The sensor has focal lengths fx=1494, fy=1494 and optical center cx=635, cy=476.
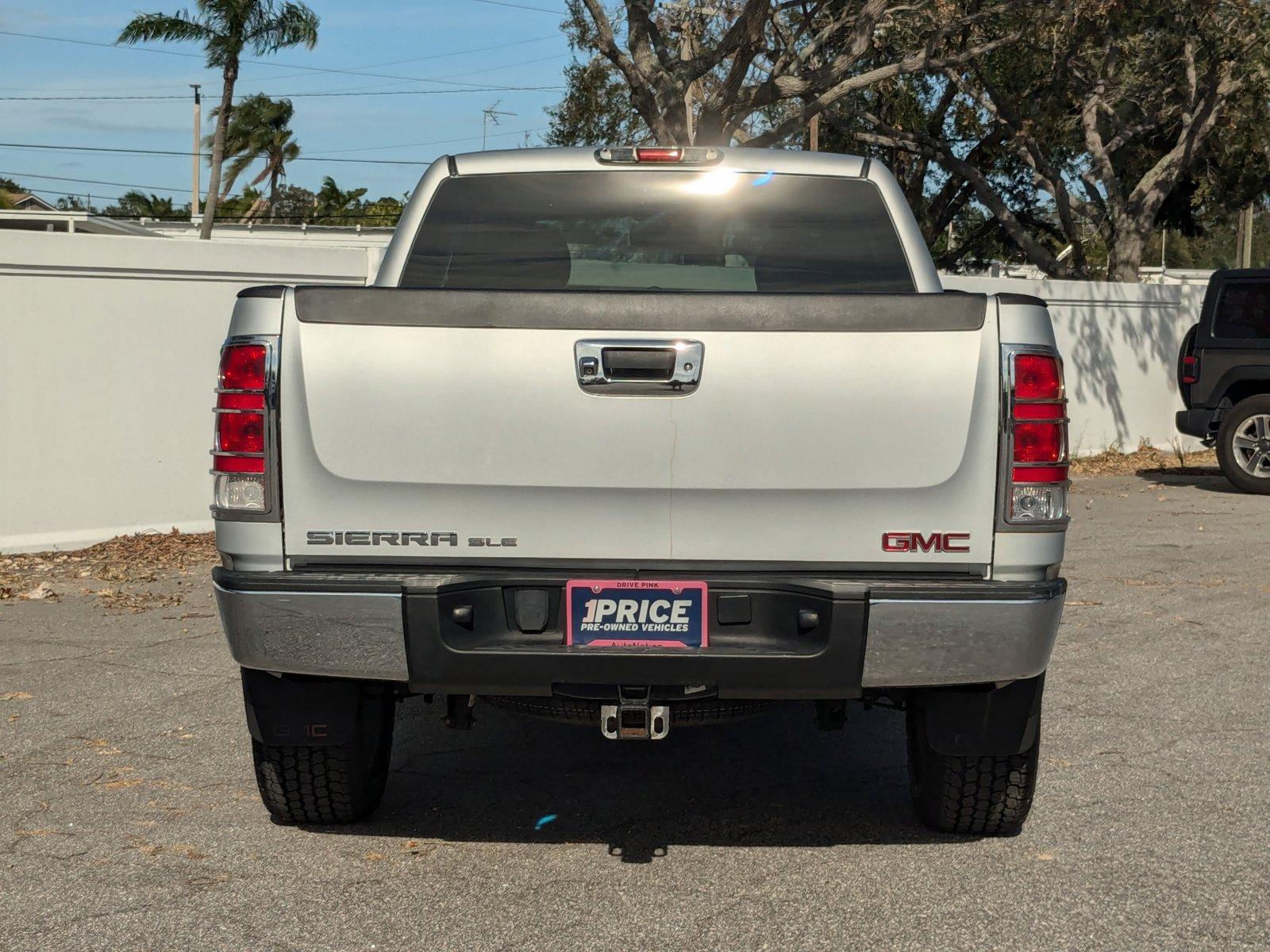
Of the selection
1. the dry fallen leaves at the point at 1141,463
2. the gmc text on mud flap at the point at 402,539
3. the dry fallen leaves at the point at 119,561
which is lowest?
the dry fallen leaves at the point at 1141,463

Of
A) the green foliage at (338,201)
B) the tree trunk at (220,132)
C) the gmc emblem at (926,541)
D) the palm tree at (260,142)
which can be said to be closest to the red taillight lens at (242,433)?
the gmc emblem at (926,541)

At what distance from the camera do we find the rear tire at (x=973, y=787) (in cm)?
421

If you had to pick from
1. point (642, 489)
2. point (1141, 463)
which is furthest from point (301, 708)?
point (1141, 463)

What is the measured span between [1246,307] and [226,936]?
1219 cm

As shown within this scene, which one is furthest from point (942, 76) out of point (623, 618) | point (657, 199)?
point (623, 618)

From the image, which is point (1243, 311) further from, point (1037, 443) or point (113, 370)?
point (1037, 443)

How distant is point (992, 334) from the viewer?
3643 mm

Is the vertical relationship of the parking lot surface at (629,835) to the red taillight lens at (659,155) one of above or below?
below

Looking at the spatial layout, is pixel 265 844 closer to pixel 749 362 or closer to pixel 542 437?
pixel 542 437

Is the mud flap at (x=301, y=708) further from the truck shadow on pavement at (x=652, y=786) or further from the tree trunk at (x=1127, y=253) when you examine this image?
the tree trunk at (x=1127, y=253)

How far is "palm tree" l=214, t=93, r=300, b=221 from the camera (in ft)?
190

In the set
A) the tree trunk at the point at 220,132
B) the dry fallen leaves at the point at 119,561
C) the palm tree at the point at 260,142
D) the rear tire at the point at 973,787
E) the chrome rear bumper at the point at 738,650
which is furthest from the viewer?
the palm tree at the point at 260,142

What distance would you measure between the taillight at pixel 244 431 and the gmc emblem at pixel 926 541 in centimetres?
152

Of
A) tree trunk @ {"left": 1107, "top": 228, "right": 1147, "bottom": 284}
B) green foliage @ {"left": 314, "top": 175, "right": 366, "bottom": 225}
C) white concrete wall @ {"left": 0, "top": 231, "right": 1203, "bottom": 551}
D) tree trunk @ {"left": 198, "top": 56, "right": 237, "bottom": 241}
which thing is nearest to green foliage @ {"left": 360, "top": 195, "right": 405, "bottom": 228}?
green foliage @ {"left": 314, "top": 175, "right": 366, "bottom": 225}
